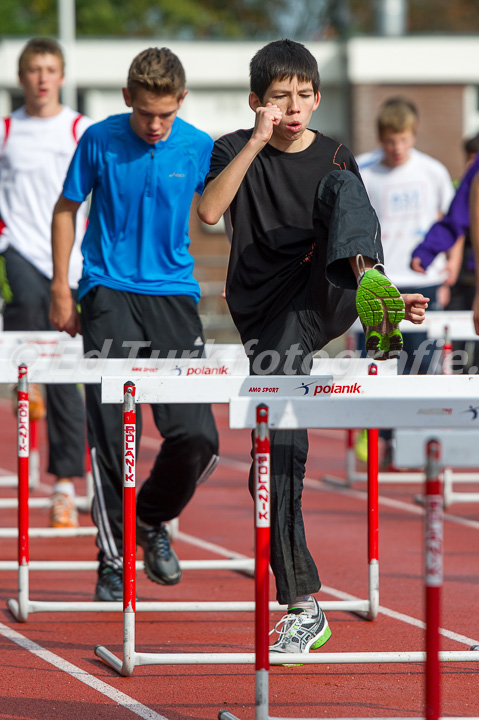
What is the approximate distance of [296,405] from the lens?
10.5 ft

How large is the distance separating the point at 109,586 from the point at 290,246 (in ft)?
5.80

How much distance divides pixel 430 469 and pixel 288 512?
1.48 m

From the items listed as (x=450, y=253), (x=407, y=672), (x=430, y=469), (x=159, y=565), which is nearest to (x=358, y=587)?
(x=159, y=565)

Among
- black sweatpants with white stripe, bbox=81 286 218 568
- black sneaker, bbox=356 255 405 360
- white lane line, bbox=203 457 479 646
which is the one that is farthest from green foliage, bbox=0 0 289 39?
black sneaker, bbox=356 255 405 360

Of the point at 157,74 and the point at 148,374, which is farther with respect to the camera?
the point at 157,74

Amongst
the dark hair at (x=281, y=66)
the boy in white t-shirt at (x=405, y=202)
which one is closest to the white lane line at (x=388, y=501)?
the boy in white t-shirt at (x=405, y=202)

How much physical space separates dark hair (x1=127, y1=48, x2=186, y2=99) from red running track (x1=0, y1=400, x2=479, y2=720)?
2247 millimetres

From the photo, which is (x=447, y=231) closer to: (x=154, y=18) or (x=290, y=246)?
(x=290, y=246)

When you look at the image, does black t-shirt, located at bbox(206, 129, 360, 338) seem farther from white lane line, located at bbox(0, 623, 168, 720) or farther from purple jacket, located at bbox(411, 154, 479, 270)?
purple jacket, located at bbox(411, 154, 479, 270)

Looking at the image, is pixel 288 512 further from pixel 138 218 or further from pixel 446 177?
pixel 446 177

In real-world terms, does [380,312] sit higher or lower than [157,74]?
lower

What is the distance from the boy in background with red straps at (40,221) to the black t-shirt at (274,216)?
2.72 meters

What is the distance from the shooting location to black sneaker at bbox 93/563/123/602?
517cm

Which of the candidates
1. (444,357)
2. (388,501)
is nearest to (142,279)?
(444,357)
